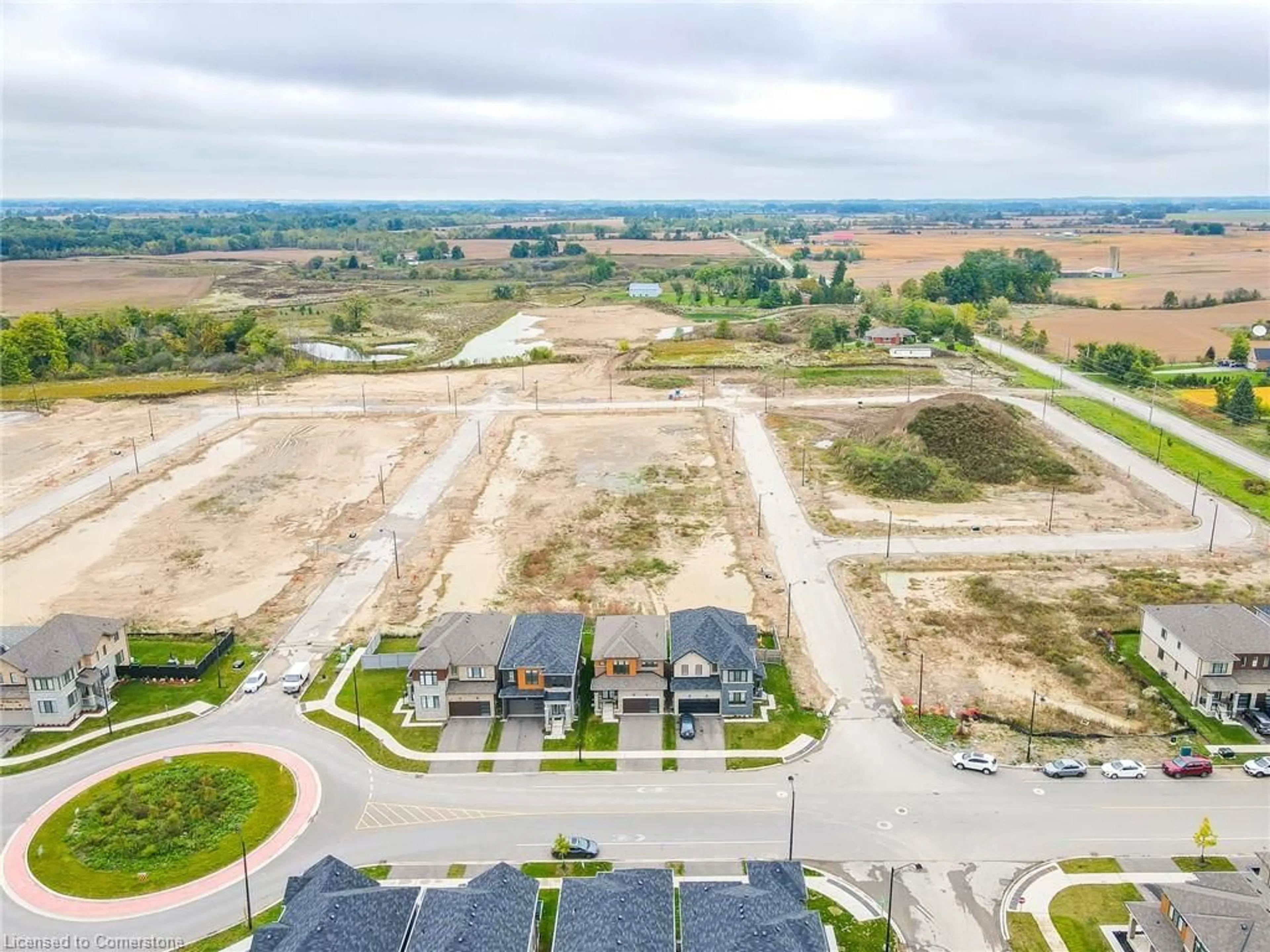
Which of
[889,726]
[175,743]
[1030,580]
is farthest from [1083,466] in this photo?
[175,743]

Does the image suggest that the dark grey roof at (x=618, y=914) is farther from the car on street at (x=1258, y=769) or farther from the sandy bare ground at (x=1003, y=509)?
the sandy bare ground at (x=1003, y=509)

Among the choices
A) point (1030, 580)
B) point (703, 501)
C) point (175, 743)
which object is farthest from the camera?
point (703, 501)

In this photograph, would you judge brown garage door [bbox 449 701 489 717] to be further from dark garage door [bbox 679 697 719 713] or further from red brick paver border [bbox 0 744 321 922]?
dark garage door [bbox 679 697 719 713]

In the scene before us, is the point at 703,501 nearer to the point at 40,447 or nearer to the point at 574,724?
the point at 574,724

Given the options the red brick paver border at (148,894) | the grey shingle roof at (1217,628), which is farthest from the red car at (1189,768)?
the red brick paver border at (148,894)

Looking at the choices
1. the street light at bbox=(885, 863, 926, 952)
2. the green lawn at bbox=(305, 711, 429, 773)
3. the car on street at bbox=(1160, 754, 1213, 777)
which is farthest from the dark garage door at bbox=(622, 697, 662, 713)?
the car on street at bbox=(1160, 754, 1213, 777)

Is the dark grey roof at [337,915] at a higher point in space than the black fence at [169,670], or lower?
higher

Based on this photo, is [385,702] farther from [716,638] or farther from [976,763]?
[976,763]
